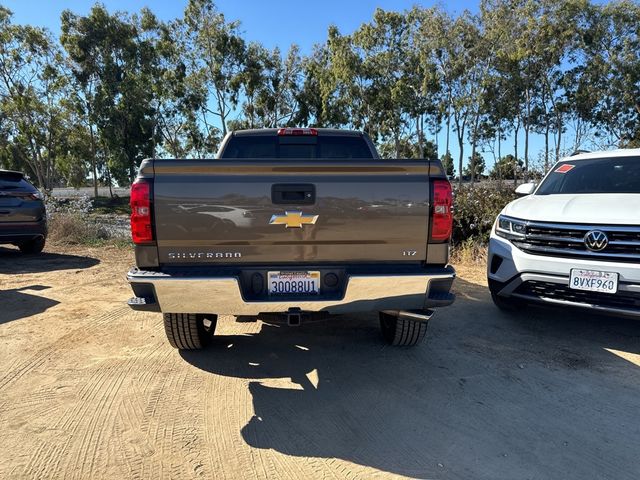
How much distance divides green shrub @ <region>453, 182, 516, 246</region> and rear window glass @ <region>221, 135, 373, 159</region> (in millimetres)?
4076

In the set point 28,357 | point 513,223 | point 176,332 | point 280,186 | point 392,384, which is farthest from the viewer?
point 513,223

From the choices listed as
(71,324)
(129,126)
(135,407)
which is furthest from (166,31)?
(135,407)

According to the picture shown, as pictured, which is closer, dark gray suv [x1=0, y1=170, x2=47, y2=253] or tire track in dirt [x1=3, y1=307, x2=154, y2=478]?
tire track in dirt [x1=3, y1=307, x2=154, y2=478]

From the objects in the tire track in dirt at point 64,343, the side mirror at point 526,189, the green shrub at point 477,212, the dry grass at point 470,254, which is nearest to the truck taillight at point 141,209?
the tire track in dirt at point 64,343

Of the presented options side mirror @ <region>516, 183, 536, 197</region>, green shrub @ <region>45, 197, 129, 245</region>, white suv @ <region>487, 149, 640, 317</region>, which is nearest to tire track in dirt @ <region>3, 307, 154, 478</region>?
white suv @ <region>487, 149, 640, 317</region>

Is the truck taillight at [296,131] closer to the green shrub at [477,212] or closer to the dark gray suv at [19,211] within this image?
the green shrub at [477,212]

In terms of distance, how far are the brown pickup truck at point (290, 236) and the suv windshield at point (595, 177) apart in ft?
9.79

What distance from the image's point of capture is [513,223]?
456cm

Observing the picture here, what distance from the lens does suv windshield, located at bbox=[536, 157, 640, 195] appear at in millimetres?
4863

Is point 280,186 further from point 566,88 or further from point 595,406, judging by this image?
point 566,88

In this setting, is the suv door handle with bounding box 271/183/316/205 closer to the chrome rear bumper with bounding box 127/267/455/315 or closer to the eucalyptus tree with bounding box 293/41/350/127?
the chrome rear bumper with bounding box 127/267/455/315

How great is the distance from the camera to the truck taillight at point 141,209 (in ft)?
9.32

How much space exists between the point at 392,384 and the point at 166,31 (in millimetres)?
30047

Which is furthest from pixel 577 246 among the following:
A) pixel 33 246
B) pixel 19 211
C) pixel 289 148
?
pixel 33 246
